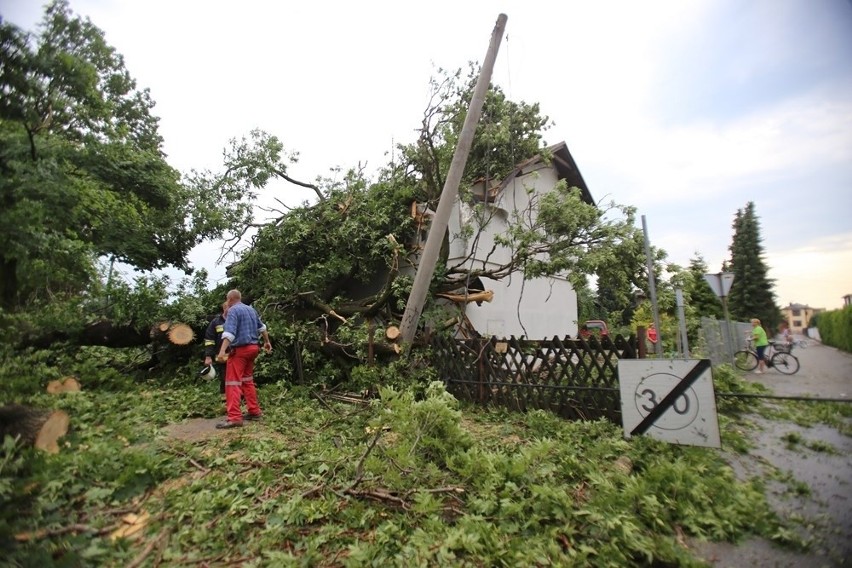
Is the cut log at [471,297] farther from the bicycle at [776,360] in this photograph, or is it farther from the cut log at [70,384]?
the bicycle at [776,360]

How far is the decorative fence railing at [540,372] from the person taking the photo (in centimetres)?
522

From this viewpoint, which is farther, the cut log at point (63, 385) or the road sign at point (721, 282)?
the road sign at point (721, 282)

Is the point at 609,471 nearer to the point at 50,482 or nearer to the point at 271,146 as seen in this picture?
the point at 50,482

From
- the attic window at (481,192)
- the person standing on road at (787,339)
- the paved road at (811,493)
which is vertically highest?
the attic window at (481,192)

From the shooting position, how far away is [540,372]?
587 centimetres

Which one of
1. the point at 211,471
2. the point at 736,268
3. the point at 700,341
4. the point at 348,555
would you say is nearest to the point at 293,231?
the point at 211,471

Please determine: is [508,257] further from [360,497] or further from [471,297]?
[360,497]

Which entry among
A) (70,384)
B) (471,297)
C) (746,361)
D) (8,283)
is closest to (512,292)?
(471,297)

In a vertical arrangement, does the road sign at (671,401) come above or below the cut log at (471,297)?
below

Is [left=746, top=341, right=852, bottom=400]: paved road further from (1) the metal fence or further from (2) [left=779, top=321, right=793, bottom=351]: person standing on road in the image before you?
(1) the metal fence

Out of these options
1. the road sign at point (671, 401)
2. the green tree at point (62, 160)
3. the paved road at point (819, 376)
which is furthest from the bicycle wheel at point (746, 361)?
the green tree at point (62, 160)

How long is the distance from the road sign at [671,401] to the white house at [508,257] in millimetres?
3989

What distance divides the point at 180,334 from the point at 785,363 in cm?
1313

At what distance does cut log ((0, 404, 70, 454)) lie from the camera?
189cm
